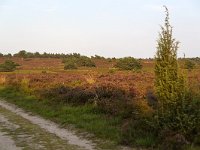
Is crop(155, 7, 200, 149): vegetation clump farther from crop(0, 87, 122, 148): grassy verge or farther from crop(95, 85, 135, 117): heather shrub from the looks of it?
crop(95, 85, 135, 117): heather shrub

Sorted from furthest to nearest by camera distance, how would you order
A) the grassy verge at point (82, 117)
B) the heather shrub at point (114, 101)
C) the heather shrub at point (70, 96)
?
1. the heather shrub at point (70, 96)
2. the heather shrub at point (114, 101)
3. the grassy verge at point (82, 117)

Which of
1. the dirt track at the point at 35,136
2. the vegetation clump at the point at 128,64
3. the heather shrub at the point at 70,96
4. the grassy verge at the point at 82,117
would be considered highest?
the vegetation clump at the point at 128,64

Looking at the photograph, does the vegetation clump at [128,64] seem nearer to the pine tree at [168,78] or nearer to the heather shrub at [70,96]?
the heather shrub at [70,96]

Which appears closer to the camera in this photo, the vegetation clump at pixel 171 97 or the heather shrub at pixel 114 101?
the vegetation clump at pixel 171 97

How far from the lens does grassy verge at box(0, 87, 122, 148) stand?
13.4 m

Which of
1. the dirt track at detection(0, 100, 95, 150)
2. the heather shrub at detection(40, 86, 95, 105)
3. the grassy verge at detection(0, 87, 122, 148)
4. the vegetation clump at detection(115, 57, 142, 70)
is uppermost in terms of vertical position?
the vegetation clump at detection(115, 57, 142, 70)

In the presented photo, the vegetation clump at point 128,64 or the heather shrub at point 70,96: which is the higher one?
the vegetation clump at point 128,64

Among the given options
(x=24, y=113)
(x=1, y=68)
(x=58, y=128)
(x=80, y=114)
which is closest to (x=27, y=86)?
(x=24, y=113)

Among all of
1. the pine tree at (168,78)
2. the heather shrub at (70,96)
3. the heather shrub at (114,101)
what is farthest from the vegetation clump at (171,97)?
the heather shrub at (70,96)

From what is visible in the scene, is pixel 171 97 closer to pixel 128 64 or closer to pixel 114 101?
pixel 114 101

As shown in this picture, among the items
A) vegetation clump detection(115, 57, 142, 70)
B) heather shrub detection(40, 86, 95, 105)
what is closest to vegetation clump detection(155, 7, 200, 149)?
heather shrub detection(40, 86, 95, 105)

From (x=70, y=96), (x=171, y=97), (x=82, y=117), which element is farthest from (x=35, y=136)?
(x=70, y=96)

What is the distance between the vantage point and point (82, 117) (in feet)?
54.2

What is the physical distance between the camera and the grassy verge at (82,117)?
44.0ft
